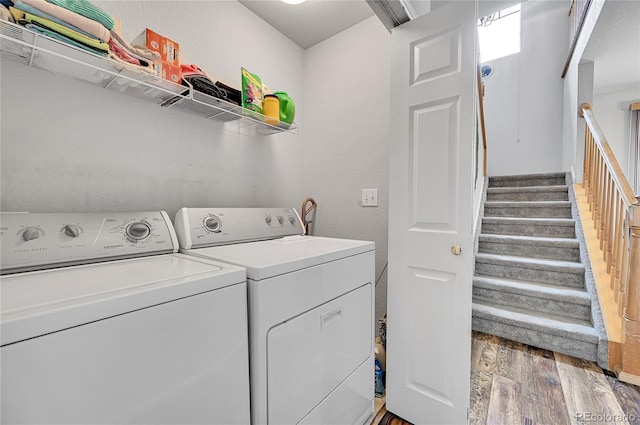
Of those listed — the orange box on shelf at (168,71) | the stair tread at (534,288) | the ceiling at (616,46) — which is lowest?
the stair tread at (534,288)

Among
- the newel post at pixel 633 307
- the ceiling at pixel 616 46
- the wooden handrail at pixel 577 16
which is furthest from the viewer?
the wooden handrail at pixel 577 16

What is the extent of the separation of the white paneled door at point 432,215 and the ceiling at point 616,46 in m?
2.40

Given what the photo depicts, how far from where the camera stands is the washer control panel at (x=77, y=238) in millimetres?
783

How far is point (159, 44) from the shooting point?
44.8 inches

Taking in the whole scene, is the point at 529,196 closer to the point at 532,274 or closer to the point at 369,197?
the point at 532,274

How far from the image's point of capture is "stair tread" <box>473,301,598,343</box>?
1.90 metres

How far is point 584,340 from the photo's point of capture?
187 centimetres

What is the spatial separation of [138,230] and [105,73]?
2.01ft

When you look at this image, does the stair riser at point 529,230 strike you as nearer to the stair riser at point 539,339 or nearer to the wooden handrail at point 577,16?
the stair riser at point 539,339

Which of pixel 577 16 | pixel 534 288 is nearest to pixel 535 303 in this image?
pixel 534 288

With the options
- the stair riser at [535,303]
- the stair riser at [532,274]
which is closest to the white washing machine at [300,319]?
the stair riser at [535,303]

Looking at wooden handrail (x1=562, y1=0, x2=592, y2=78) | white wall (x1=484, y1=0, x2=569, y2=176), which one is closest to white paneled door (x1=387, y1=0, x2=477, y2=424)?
wooden handrail (x1=562, y1=0, x2=592, y2=78)

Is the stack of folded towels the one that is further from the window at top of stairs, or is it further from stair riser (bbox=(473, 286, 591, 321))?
the window at top of stairs

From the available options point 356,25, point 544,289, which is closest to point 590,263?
point 544,289
